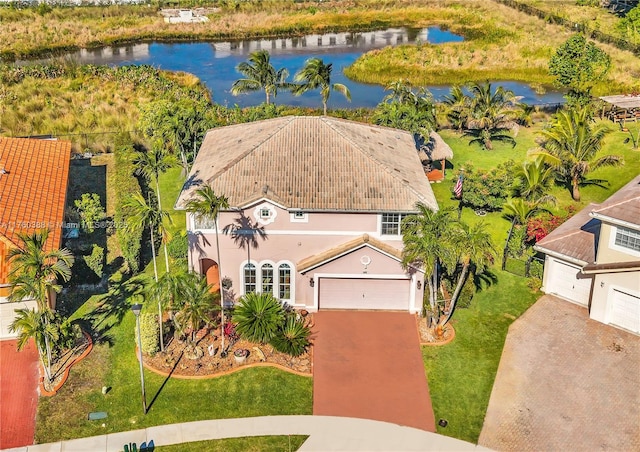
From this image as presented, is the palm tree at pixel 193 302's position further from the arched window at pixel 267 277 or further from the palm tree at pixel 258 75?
the palm tree at pixel 258 75

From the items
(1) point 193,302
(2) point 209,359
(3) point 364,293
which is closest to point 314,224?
(3) point 364,293

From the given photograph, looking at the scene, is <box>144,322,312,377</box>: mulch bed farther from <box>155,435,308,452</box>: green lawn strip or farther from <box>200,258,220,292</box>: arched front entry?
<box>200,258,220,292</box>: arched front entry

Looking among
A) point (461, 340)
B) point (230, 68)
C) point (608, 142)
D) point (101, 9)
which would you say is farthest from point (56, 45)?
point (461, 340)

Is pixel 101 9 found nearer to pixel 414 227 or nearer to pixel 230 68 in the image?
pixel 230 68

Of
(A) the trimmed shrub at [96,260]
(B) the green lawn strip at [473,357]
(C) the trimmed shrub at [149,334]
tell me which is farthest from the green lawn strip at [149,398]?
(A) the trimmed shrub at [96,260]

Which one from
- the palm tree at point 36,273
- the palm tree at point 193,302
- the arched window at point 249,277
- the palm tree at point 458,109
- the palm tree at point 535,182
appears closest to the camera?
the palm tree at point 36,273

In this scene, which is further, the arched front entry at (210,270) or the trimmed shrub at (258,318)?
the arched front entry at (210,270)

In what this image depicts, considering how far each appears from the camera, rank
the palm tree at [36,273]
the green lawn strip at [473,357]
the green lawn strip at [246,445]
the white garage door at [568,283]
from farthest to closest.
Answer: the white garage door at [568,283], the green lawn strip at [473,357], the palm tree at [36,273], the green lawn strip at [246,445]
